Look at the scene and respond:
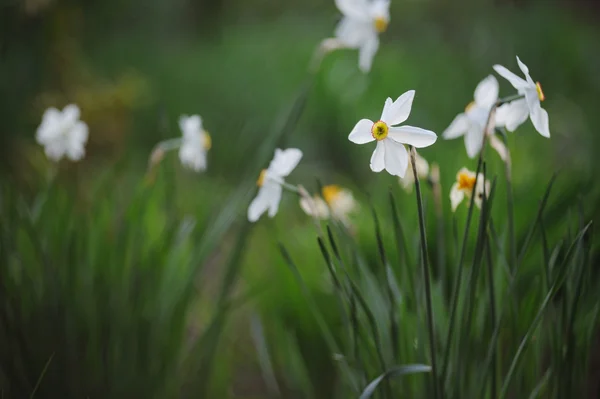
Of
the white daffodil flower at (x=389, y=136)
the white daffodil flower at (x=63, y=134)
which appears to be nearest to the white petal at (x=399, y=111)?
the white daffodil flower at (x=389, y=136)

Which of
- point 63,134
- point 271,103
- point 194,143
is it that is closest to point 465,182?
point 194,143

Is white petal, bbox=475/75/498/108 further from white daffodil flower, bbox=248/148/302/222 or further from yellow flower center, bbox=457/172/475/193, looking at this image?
white daffodil flower, bbox=248/148/302/222

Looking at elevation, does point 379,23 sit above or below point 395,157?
above

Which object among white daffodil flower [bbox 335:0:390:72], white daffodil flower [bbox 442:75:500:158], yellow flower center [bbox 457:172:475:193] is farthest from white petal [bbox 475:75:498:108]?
white daffodil flower [bbox 335:0:390:72]

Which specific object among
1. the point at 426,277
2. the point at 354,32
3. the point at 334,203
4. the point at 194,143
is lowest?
the point at 426,277

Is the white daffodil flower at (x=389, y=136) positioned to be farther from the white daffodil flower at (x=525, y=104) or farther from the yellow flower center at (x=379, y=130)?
the white daffodil flower at (x=525, y=104)

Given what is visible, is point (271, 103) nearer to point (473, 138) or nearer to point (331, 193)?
point (331, 193)

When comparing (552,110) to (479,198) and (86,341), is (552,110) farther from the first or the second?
(86,341)

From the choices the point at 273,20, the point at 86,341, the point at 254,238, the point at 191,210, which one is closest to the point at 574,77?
the point at 254,238
